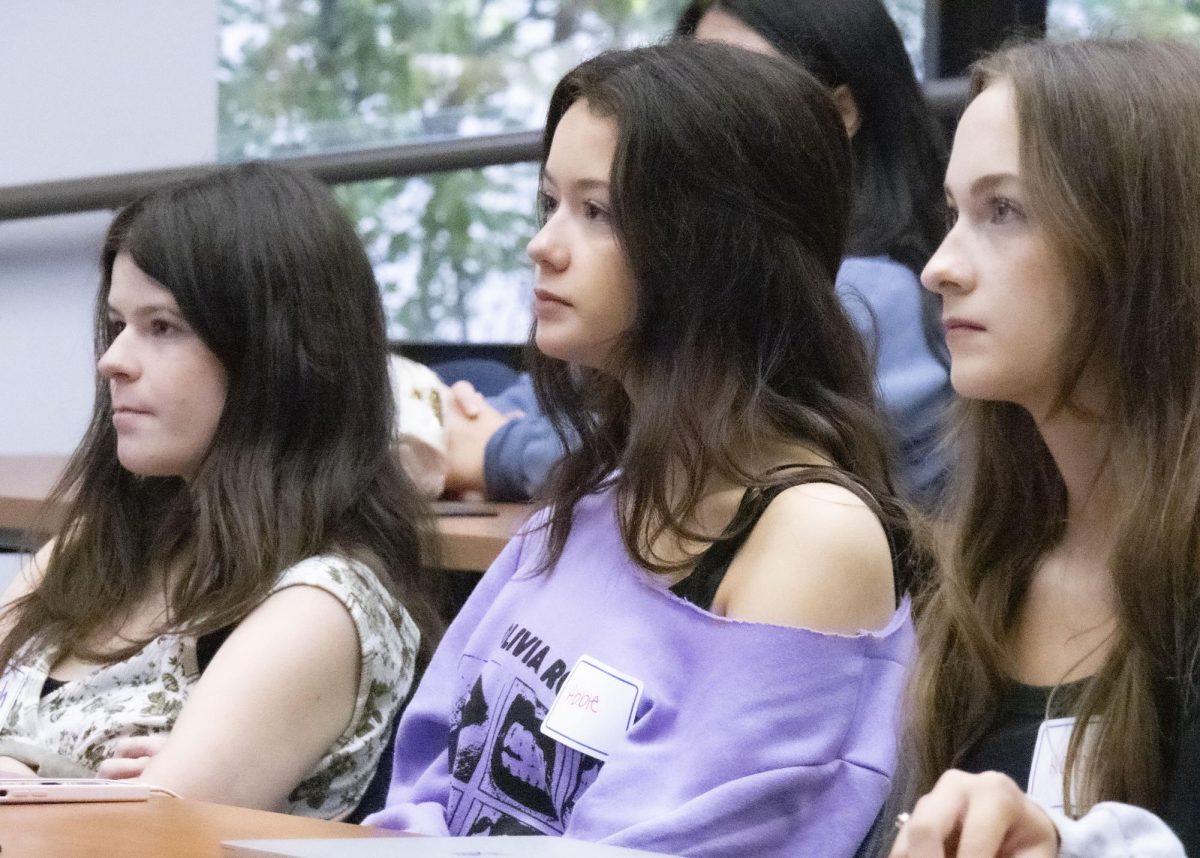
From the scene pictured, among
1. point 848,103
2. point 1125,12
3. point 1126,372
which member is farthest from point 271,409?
point 1125,12

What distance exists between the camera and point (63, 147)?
11.8 ft

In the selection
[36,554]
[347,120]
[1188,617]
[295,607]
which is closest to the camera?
[1188,617]

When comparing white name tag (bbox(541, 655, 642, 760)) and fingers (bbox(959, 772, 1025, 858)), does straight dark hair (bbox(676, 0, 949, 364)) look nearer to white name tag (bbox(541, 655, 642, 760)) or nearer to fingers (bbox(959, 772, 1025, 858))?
white name tag (bbox(541, 655, 642, 760))

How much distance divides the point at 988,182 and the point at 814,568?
0.34 metres

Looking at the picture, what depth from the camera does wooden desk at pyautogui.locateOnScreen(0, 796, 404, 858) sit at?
119 cm

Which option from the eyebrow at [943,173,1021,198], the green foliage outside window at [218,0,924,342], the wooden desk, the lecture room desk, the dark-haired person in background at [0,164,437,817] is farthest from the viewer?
the green foliage outside window at [218,0,924,342]

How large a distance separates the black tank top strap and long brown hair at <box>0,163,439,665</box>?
537 millimetres

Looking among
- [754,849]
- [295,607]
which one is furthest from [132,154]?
[754,849]

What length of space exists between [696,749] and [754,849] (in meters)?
0.09

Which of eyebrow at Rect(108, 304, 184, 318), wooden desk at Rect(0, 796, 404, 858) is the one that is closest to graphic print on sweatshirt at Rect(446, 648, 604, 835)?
wooden desk at Rect(0, 796, 404, 858)

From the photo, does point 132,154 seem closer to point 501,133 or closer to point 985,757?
point 501,133

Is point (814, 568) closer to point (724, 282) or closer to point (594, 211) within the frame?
point (724, 282)

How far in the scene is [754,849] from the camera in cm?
141

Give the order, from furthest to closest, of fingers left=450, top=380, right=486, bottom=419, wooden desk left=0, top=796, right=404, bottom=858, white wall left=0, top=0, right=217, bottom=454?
white wall left=0, top=0, right=217, bottom=454
fingers left=450, top=380, right=486, bottom=419
wooden desk left=0, top=796, right=404, bottom=858
